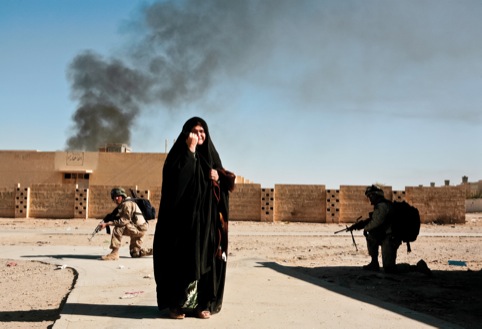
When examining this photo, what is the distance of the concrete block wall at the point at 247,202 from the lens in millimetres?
26031

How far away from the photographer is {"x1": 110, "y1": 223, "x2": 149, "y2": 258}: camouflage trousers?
29.5 ft

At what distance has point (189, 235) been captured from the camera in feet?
14.6

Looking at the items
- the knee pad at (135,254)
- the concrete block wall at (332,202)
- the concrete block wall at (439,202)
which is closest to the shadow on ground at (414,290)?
the knee pad at (135,254)

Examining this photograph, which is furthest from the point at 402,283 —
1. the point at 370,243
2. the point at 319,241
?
the point at 319,241

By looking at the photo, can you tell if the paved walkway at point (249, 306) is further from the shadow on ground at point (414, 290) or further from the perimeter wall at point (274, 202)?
the perimeter wall at point (274, 202)

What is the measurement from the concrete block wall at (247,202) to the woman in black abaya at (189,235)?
70.0 ft

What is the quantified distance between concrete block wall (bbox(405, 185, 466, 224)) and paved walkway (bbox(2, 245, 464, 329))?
63.4 ft

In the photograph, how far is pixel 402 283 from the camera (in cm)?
718

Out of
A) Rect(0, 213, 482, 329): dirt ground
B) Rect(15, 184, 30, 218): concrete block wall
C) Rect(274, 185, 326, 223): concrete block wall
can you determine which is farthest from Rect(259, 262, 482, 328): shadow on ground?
Rect(15, 184, 30, 218): concrete block wall

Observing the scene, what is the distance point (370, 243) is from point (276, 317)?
3810 millimetres

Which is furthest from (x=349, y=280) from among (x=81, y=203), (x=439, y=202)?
(x=81, y=203)

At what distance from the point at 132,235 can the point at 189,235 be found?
4994mm

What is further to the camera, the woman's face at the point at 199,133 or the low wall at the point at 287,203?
the low wall at the point at 287,203

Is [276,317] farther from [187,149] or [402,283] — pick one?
[402,283]
